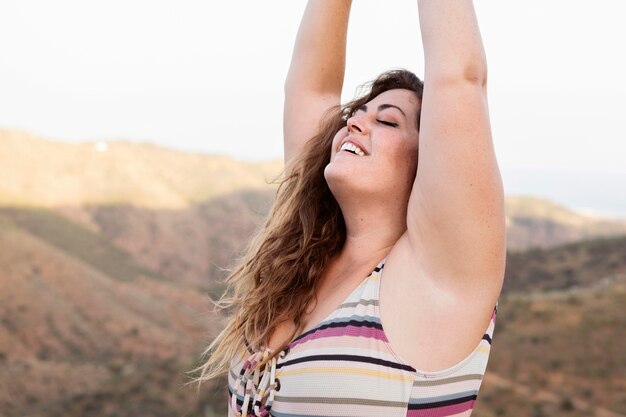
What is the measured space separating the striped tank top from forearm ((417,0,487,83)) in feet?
1.60

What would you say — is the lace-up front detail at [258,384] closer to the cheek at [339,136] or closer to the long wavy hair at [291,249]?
Answer: the long wavy hair at [291,249]

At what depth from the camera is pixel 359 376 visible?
1638 millimetres

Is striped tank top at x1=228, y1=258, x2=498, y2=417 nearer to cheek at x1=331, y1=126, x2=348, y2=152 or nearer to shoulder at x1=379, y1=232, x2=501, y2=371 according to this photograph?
shoulder at x1=379, y1=232, x2=501, y2=371

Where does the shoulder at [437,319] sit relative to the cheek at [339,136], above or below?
below

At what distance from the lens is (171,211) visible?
51812 millimetres

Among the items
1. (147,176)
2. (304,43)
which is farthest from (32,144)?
(304,43)

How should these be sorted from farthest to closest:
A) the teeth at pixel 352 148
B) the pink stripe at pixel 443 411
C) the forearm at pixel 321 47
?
the forearm at pixel 321 47 < the teeth at pixel 352 148 < the pink stripe at pixel 443 411

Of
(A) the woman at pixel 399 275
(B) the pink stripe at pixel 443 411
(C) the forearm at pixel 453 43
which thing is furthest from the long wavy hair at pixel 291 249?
(B) the pink stripe at pixel 443 411

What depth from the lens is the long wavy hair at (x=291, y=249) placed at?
2029 millimetres

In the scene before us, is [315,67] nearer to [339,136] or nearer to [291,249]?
[339,136]

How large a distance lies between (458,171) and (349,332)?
415mm

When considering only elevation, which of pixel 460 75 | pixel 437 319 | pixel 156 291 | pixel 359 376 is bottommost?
pixel 156 291

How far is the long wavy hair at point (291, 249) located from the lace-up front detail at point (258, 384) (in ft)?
0.21

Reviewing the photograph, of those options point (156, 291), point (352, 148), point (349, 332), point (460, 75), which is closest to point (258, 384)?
point (349, 332)
